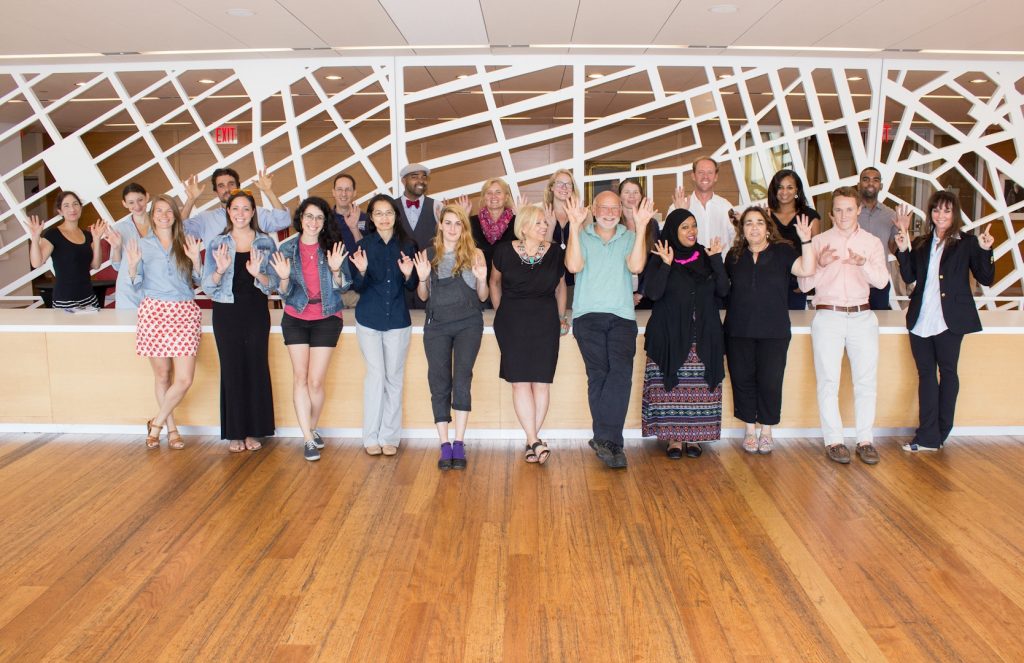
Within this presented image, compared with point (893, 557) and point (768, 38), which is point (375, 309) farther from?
point (768, 38)

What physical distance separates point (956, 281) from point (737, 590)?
2900mm

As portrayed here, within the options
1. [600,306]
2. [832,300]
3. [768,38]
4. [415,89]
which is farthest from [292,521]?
[415,89]

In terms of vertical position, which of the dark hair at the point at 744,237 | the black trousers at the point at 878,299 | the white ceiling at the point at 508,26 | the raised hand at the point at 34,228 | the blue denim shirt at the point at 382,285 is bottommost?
the black trousers at the point at 878,299

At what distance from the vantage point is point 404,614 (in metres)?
3.16

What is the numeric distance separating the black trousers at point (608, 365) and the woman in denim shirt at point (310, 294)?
4.84 ft

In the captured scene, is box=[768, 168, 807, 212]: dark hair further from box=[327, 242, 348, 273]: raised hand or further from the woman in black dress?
box=[327, 242, 348, 273]: raised hand

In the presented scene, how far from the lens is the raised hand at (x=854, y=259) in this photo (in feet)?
16.1

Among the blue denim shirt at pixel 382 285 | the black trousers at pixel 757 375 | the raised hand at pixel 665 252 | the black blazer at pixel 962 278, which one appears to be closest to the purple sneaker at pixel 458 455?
the blue denim shirt at pixel 382 285

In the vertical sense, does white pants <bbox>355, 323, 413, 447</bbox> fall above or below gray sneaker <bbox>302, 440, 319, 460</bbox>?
above

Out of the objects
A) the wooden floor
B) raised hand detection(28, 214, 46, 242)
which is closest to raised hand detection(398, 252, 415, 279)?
the wooden floor

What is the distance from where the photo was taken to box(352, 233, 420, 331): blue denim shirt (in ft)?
16.0

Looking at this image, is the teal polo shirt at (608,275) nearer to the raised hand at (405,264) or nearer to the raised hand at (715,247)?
the raised hand at (715,247)

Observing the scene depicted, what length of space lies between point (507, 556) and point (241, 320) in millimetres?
2405

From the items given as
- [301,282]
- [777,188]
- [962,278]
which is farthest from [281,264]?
[962,278]
